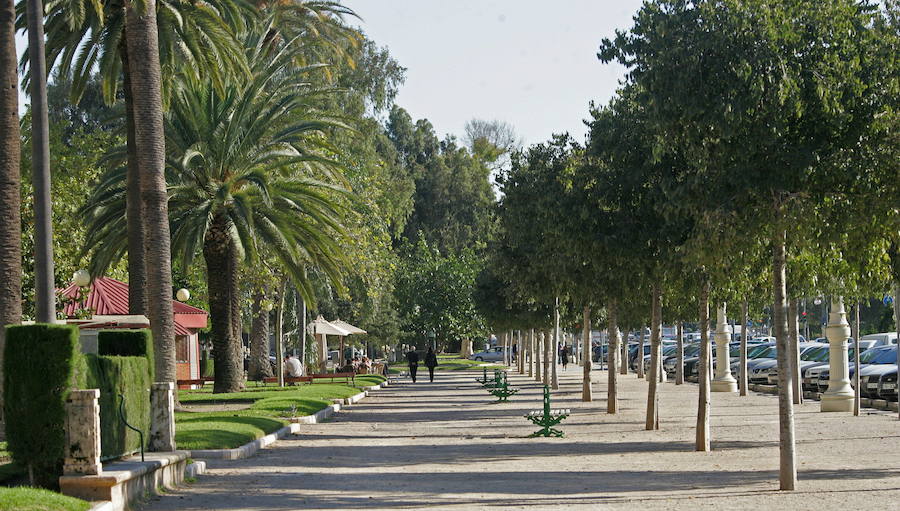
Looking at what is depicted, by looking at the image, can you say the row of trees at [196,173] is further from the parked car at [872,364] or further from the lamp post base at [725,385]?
the parked car at [872,364]

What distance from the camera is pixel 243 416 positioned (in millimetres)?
25422

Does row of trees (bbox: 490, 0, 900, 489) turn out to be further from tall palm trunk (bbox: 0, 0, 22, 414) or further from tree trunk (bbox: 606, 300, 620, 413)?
tree trunk (bbox: 606, 300, 620, 413)

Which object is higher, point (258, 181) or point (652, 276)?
point (258, 181)

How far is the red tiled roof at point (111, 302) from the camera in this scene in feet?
139

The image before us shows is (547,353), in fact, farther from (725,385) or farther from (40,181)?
(40,181)

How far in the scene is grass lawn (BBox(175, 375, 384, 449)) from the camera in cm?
1973

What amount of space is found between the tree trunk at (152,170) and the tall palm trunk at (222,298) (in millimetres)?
10382

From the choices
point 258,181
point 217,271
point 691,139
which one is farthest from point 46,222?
point 217,271

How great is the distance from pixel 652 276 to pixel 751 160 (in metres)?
6.60

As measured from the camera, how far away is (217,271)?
34.2 meters

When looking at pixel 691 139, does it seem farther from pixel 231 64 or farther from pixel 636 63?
pixel 231 64

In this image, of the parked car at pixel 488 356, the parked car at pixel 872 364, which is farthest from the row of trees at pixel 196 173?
the parked car at pixel 488 356

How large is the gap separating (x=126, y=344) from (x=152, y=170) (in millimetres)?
6028

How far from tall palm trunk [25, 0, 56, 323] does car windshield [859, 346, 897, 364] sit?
84.5ft
